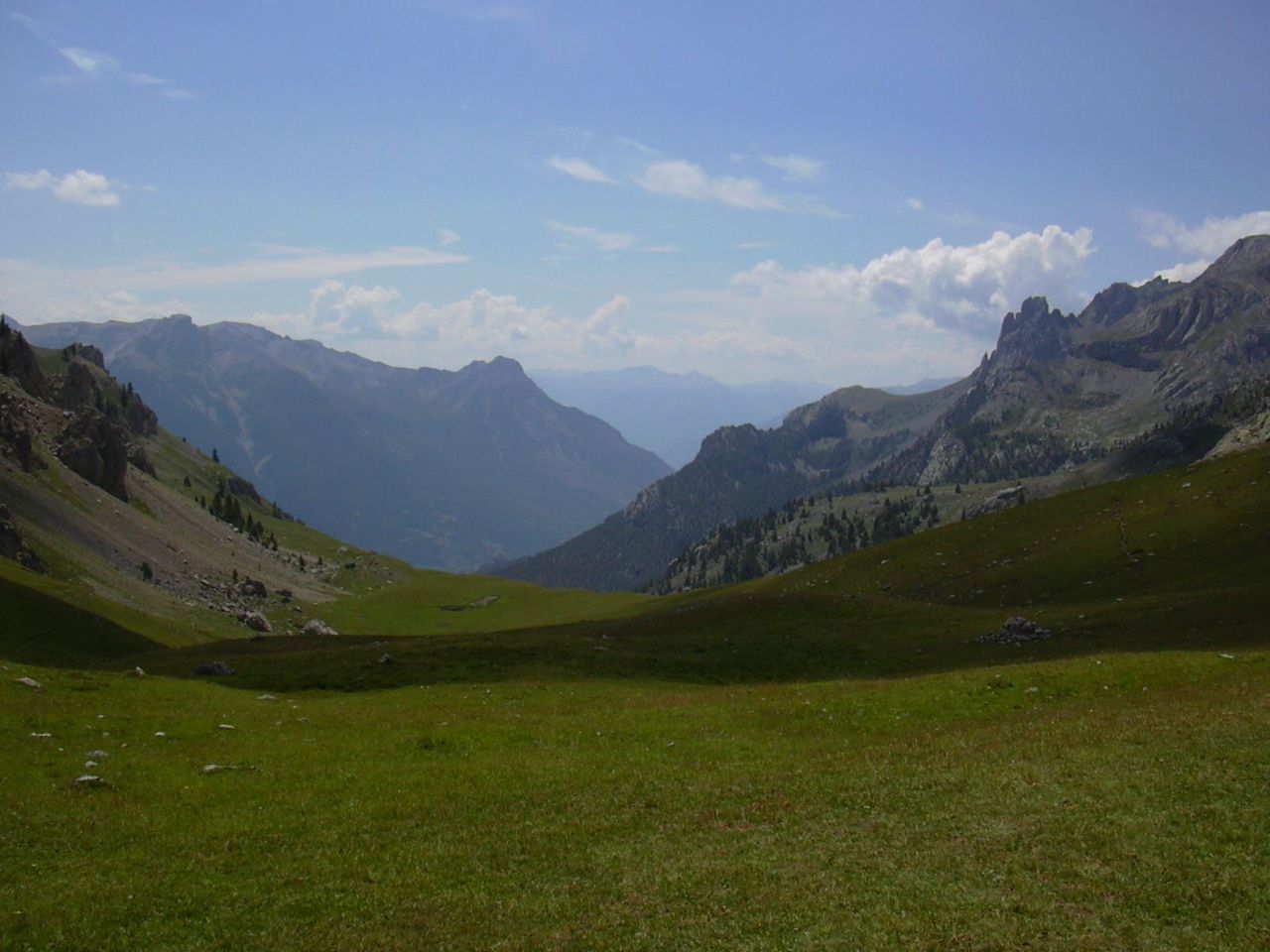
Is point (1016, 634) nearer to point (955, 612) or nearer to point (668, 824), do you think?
point (955, 612)

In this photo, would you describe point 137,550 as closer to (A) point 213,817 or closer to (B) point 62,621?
(B) point 62,621

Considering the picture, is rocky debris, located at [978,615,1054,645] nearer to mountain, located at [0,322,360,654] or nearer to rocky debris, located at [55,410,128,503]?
mountain, located at [0,322,360,654]

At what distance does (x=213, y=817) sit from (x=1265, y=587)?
203 ft

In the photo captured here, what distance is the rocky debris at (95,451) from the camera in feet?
469

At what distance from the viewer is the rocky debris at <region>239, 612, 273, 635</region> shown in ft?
360

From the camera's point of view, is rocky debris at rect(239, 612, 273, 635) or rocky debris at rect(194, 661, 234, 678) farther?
rocky debris at rect(239, 612, 273, 635)

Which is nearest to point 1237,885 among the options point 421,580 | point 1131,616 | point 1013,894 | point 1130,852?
point 1130,852

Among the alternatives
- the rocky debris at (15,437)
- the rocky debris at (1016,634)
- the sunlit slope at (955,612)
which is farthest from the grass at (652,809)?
the rocky debris at (15,437)

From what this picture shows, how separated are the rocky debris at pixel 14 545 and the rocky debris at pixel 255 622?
23419mm

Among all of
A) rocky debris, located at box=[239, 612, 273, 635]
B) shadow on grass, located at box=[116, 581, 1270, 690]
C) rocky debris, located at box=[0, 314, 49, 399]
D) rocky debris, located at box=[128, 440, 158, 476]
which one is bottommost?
rocky debris, located at box=[239, 612, 273, 635]

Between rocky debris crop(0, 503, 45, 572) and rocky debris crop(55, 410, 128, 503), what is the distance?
53.2 m

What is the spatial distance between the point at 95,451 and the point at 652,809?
6084 inches

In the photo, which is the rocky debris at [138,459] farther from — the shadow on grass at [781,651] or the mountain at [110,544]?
the shadow on grass at [781,651]

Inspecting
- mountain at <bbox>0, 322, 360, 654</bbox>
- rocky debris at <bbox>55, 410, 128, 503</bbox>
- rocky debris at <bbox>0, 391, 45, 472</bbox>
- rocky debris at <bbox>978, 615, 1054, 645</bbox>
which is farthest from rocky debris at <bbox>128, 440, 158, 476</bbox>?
rocky debris at <bbox>978, 615, 1054, 645</bbox>
